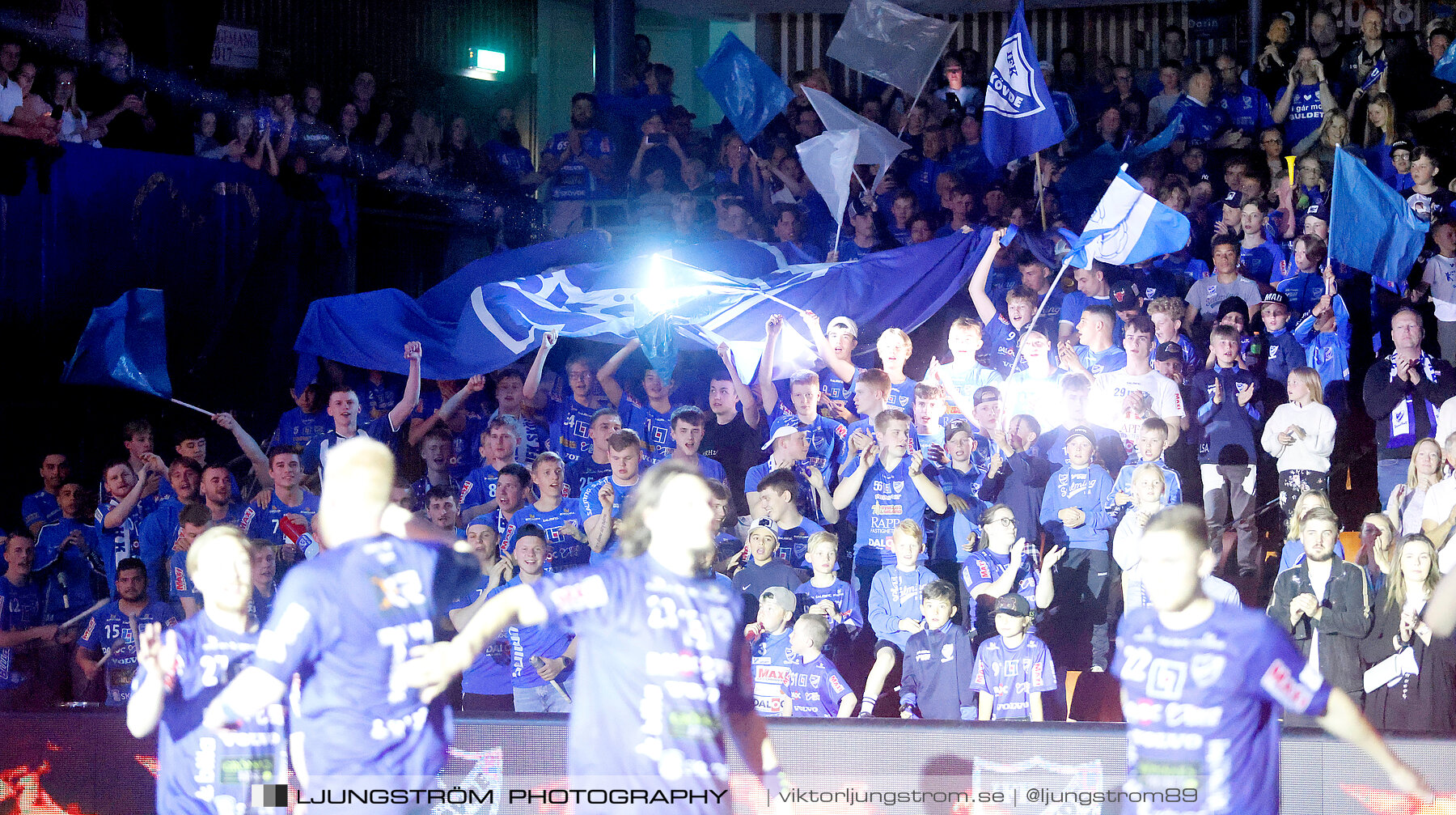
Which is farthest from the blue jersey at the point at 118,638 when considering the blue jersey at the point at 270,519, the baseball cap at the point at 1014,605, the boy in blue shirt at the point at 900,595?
the baseball cap at the point at 1014,605

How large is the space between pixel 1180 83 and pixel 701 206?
4062 millimetres

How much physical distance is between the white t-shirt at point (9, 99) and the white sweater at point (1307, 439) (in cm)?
848

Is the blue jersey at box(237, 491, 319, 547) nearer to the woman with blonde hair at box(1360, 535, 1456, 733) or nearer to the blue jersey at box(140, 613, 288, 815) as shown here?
the blue jersey at box(140, 613, 288, 815)

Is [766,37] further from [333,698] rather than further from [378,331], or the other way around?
[333,698]

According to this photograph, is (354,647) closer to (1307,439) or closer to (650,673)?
(650,673)

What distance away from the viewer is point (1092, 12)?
52.1 ft

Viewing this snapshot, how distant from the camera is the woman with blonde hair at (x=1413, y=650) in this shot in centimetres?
678

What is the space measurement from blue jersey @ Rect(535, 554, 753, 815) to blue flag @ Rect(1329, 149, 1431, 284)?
6438 millimetres

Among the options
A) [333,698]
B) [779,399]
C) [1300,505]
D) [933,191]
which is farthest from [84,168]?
[1300,505]

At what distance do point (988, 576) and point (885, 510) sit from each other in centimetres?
70

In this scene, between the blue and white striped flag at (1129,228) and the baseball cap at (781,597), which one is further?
the blue and white striped flag at (1129,228)

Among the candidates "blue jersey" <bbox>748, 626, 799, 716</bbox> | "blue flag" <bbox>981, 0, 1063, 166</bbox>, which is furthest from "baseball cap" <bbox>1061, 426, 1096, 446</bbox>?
"blue flag" <bbox>981, 0, 1063, 166</bbox>

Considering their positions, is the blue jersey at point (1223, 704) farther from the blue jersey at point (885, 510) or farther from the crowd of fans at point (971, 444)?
the blue jersey at point (885, 510)

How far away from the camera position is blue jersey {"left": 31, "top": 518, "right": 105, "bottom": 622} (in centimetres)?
843
